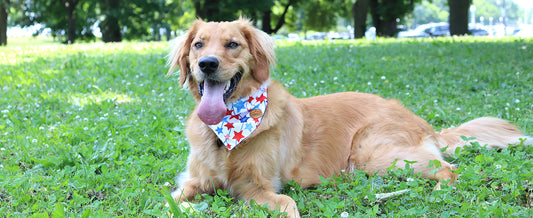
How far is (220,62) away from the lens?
3373 mm

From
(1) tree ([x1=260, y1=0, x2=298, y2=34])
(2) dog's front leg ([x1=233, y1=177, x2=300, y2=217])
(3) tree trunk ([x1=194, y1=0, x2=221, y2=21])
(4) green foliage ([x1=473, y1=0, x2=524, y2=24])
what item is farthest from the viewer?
(4) green foliage ([x1=473, y1=0, x2=524, y2=24])

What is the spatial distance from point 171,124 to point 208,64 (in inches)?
105

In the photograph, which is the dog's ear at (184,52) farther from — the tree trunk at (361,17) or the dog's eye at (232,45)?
the tree trunk at (361,17)

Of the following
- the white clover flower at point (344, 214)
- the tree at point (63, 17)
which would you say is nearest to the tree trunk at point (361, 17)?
the tree at point (63, 17)

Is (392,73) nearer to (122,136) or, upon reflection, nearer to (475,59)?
(475,59)

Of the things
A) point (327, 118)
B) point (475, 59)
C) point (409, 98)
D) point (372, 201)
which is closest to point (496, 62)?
point (475, 59)

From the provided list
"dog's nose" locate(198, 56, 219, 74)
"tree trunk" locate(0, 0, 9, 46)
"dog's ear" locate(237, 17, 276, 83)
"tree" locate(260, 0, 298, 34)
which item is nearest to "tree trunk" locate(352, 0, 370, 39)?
"tree" locate(260, 0, 298, 34)

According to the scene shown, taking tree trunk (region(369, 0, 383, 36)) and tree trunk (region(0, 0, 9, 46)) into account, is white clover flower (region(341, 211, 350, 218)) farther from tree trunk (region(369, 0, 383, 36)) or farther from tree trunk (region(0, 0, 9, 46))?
tree trunk (region(0, 0, 9, 46))

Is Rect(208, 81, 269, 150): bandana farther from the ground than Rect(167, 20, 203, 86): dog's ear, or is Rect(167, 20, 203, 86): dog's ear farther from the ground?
Rect(167, 20, 203, 86): dog's ear

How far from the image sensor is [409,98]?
7.11 metres

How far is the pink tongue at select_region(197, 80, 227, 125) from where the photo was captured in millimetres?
3439

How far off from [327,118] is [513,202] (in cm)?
162

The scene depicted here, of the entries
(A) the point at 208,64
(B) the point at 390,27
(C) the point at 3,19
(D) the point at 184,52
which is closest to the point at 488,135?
(A) the point at 208,64

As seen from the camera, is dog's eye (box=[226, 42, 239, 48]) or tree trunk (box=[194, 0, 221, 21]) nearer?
dog's eye (box=[226, 42, 239, 48])
